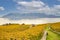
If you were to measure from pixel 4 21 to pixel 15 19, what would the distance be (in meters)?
0.43

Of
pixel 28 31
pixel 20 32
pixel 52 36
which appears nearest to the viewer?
pixel 20 32

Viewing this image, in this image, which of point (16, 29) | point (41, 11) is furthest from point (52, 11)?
point (16, 29)

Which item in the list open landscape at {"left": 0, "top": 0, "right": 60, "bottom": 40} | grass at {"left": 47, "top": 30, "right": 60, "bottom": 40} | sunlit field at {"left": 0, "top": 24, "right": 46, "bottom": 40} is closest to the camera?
sunlit field at {"left": 0, "top": 24, "right": 46, "bottom": 40}

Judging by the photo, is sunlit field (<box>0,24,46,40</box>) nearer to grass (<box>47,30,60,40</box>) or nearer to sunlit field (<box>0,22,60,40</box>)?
sunlit field (<box>0,22,60,40</box>)

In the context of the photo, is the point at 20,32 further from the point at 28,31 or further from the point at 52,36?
the point at 52,36

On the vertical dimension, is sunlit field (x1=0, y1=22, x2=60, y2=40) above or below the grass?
above

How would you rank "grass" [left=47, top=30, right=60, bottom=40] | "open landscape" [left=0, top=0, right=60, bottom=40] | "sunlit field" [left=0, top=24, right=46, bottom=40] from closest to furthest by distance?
"sunlit field" [left=0, top=24, right=46, bottom=40], "open landscape" [left=0, top=0, right=60, bottom=40], "grass" [left=47, top=30, right=60, bottom=40]

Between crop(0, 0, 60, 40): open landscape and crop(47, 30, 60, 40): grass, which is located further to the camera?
crop(47, 30, 60, 40): grass

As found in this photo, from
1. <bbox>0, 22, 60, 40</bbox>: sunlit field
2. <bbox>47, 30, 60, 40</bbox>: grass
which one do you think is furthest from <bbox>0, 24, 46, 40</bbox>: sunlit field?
<bbox>47, 30, 60, 40</bbox>: grass

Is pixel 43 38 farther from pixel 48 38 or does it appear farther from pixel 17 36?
pixel 17 36

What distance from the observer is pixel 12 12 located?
329 inches

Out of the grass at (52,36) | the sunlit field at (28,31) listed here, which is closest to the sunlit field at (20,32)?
the sunlit field at (28,31)

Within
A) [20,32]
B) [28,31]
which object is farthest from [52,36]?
[20,32]

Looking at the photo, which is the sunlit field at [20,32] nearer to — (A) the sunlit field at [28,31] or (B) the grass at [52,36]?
(A) the sunlit field at [28,31]
